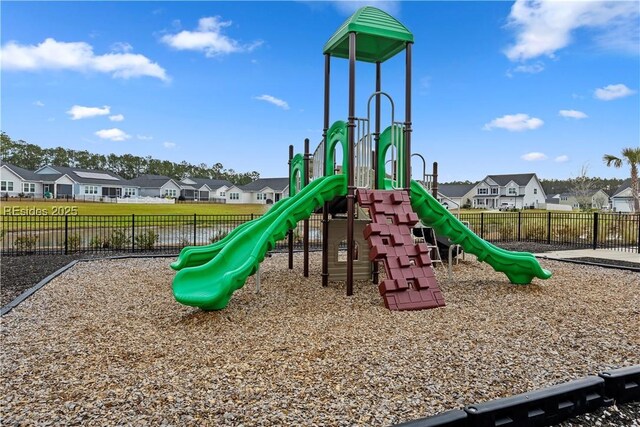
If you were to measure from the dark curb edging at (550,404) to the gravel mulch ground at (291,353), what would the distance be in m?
0.34

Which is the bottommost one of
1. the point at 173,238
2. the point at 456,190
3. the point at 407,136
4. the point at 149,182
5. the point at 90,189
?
the point at 173,238

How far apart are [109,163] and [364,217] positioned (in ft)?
276

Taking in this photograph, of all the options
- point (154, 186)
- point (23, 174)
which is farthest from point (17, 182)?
point (154, 186)

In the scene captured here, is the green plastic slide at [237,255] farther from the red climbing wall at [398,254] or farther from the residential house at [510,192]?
the residential house at [510,192]

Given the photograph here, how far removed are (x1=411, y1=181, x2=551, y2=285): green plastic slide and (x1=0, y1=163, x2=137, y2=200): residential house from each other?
54.8 m

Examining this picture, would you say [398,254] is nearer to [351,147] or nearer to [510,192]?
[351,147]

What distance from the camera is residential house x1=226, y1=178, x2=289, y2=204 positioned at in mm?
65550

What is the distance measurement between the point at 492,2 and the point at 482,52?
1.74 m

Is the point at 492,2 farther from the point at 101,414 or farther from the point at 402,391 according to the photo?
the point at 101,414

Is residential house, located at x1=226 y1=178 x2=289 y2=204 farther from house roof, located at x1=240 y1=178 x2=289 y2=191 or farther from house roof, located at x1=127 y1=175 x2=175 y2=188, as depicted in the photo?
house roof, located at x1=127 y1=175 x2=175 y2=188

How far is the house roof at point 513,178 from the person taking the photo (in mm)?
59000

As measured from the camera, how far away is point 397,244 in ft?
19.7

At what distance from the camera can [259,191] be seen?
67.8 m

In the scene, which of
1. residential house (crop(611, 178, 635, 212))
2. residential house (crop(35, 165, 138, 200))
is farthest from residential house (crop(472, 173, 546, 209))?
residential house (crop(35, 165, 138, 200))
